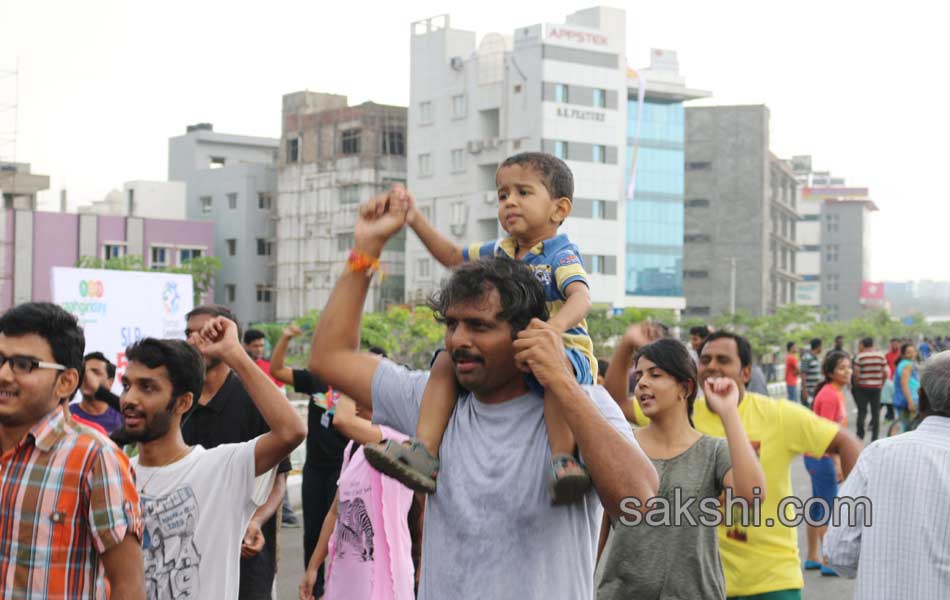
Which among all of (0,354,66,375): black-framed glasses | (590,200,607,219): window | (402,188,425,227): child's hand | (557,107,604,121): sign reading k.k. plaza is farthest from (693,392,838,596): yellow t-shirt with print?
(590,200,607,219): window

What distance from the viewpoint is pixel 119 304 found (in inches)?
501

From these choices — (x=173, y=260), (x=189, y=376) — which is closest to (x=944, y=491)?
(x=189, y=376)

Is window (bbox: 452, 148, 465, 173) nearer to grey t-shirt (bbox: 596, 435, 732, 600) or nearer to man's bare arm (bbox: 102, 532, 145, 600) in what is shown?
grey t-shirt (bbox: 596, 435, 732, 600)

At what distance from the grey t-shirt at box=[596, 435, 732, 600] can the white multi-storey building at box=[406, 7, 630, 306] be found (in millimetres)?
58185

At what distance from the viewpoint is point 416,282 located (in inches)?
2670

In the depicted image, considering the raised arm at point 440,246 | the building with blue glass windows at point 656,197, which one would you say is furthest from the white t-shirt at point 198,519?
the building with blue glass windows at point 656,197

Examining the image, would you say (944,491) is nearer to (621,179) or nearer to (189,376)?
(189,376)

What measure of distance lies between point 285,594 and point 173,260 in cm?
6371

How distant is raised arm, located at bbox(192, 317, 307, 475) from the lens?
4.17 meters

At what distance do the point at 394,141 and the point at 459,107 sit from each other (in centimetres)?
617

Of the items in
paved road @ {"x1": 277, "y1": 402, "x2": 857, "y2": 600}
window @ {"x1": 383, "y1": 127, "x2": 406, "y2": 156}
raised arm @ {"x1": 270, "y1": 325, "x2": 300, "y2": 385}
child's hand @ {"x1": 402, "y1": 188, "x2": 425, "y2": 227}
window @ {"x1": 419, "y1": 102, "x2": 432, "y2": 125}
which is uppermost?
window @ {"x1": 419, "y1": 102, "x2": 432, "y2": 125}

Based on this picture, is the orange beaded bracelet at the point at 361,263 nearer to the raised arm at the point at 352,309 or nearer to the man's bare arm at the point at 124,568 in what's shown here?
the raised arm at the point at 352,309

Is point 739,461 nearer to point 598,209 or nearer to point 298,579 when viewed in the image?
point 298,579

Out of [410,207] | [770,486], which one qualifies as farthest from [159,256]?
[410,207]
